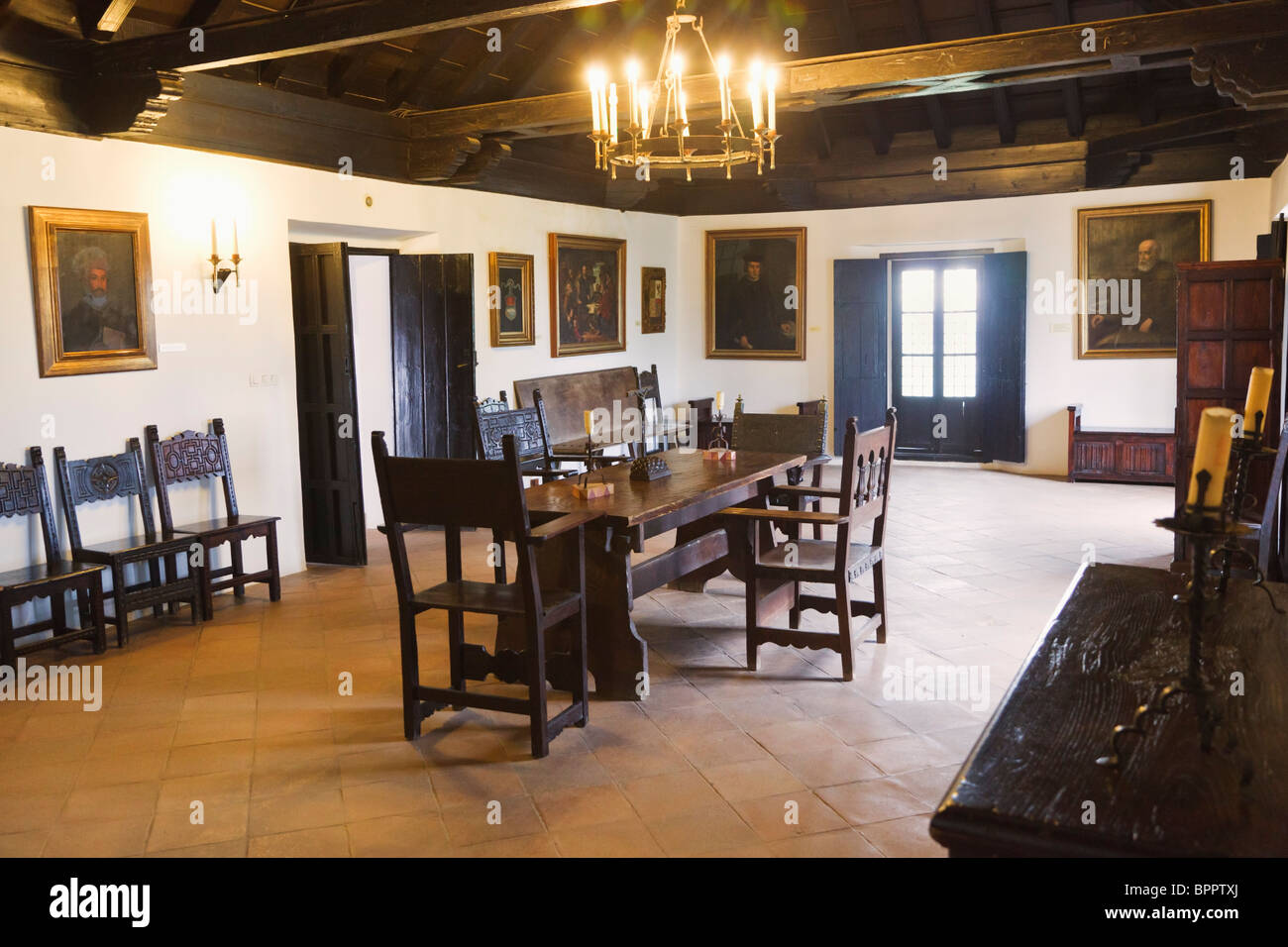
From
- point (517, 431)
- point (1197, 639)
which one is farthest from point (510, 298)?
point (1197, 639)

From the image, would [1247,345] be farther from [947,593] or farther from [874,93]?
[874,93]

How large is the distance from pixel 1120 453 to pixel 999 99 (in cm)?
358

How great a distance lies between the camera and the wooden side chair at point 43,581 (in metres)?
5.22

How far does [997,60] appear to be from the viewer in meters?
6.52

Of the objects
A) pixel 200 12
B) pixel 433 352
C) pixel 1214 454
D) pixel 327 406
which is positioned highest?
pixel 200 12

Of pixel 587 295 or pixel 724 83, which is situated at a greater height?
pixel 724 83

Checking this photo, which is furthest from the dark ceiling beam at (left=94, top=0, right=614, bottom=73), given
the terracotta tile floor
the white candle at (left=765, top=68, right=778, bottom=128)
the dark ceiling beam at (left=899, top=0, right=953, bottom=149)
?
the dark ceiling beam at (left=899, top=0, right=953, bottom=149)

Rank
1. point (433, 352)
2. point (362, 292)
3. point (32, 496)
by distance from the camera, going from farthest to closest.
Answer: point (362, 292), point (433, 352), point (32, 496)

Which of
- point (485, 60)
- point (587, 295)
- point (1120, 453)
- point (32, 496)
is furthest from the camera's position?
point (587, 295)

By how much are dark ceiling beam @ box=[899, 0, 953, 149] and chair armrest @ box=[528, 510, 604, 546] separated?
6789mm

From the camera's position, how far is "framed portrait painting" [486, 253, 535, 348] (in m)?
9.55

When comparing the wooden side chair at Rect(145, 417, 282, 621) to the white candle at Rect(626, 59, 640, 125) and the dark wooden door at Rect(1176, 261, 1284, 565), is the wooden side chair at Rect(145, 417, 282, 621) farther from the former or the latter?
the dark wooden door at Rect(1176, 261, 1284, 565)

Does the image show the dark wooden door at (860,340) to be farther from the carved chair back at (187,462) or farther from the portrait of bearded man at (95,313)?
the portrait of bearded man at (95,313)

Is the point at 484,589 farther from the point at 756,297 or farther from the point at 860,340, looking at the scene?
the point at 756,297
